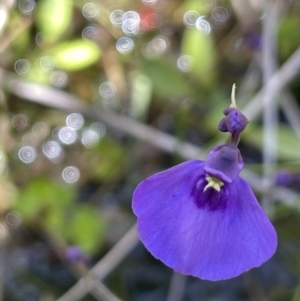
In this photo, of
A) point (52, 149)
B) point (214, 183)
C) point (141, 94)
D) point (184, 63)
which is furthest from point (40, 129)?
point (214, 183)

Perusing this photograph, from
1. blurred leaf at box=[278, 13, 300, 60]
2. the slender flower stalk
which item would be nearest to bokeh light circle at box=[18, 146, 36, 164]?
blurred leaf at box=[278, 13, 300, 60]

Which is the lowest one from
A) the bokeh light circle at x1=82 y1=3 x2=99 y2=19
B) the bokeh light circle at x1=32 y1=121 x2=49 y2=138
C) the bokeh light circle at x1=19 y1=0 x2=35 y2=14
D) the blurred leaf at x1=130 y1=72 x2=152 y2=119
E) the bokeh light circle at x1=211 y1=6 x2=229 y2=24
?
the bokeh light circle at x1=32 y1=121 x2=49 y2=138

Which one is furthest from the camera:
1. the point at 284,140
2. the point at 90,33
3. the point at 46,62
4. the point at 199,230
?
the point at 90,33

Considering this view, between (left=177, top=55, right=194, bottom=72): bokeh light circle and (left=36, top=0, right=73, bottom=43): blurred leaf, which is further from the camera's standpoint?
(left=177, top=55, right=194, bottom=72): bokeh light circle

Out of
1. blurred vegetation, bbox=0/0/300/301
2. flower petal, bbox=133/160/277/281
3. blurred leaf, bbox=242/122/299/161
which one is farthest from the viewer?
blurred vegetation, bbox=0/0/300/301

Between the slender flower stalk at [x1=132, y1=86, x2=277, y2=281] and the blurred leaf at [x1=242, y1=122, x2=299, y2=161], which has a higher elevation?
the slender flower stalk at [x1=132, y1=86, x2=277, y2=281]

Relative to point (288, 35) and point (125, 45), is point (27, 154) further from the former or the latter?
point (288, 35)

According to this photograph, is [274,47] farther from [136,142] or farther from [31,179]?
[31,179]

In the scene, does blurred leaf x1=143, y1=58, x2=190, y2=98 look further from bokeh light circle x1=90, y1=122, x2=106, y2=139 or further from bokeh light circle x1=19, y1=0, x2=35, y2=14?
bokeh light circle x1=19, y1=0, x2=35, y2=14
